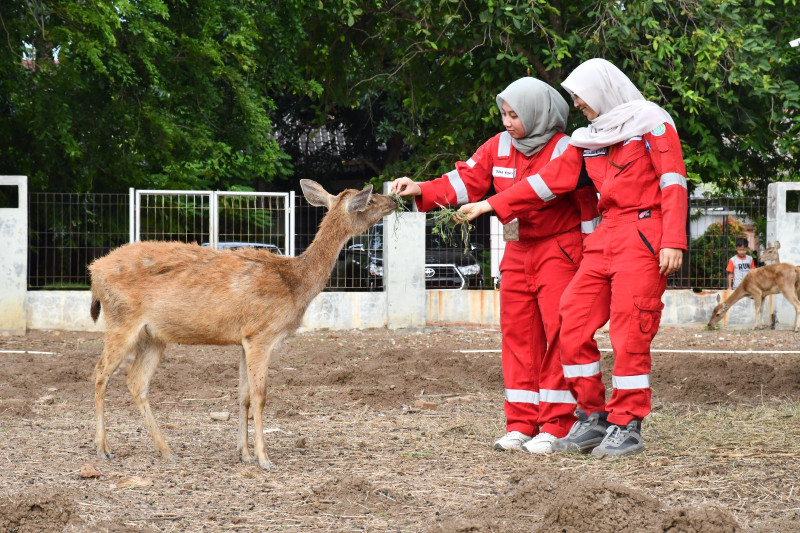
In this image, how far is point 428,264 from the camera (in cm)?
1656

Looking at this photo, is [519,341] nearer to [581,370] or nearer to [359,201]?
[581,370]

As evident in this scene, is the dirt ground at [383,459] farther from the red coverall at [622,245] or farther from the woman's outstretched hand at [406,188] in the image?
the woman's outstretched hand at [406,188]

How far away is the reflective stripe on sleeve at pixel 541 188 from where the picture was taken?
19.5ft

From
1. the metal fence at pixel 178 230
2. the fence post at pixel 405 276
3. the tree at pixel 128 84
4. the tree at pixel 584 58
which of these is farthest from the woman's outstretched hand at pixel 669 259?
the tree at pixel 128 84

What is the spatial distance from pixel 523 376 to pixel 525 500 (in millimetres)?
1680

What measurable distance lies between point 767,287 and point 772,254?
0.71 m

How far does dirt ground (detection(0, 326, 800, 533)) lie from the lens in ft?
14.8

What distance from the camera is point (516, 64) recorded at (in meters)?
16.0

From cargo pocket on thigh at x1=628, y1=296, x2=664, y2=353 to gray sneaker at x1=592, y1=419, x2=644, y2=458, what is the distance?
50 centimetres

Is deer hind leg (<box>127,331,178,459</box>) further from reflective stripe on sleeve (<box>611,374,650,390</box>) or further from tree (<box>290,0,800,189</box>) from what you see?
tree (<box>290,0,800,189</box>)

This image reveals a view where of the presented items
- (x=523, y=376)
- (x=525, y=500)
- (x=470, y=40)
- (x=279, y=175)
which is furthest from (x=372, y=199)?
(x=279, y=175)

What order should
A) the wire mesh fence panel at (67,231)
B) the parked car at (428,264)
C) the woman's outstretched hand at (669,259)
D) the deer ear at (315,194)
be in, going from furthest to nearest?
the parked car at (428,264)
the wire mesh fence panel at (67,231)
the deer ear at (315,194)
the woman's outstretched hand at (669,259)

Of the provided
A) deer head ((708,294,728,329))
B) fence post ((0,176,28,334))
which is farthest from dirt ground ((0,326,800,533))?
deer head ((708,294,728,329))

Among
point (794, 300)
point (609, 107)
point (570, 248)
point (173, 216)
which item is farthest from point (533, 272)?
point (794, 300)
